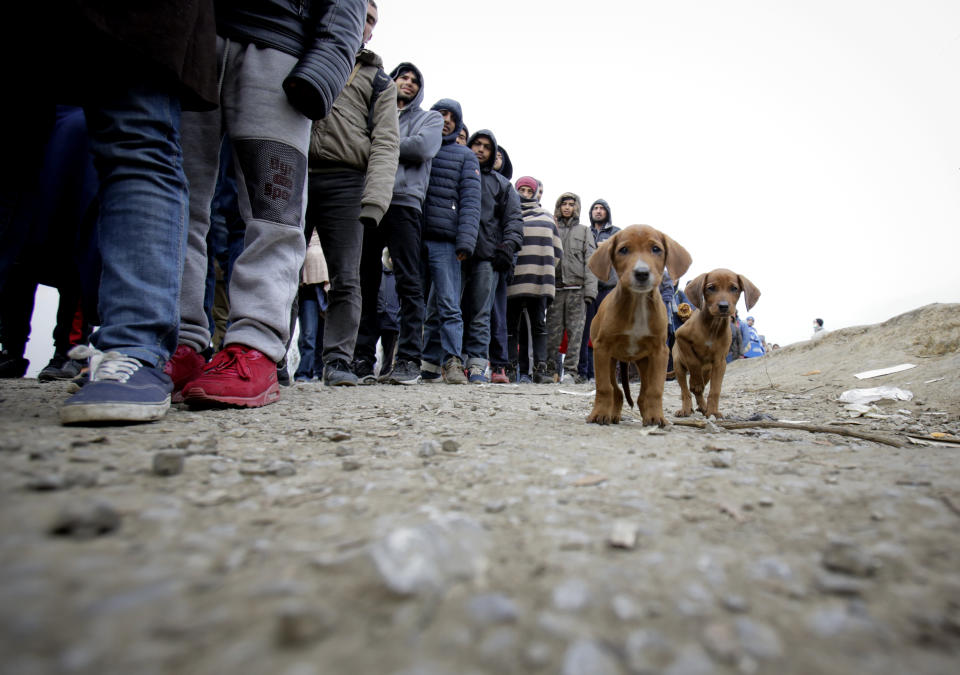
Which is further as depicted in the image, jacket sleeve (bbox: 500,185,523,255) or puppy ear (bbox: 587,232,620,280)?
jacket sleeve (bbox: 500,185,523,255)

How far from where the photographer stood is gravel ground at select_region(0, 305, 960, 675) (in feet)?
1.64

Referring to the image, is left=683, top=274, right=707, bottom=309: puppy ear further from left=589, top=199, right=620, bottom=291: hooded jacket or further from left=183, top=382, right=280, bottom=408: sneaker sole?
left=589, top=199, right=620, bottom=291: hooded jacket

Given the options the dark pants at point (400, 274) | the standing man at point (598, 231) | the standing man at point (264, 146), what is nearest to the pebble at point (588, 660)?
the standing man at point (264, 146)

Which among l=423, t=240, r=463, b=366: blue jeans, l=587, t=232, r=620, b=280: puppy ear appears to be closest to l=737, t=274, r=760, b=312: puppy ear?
l=587, t=232, r=620, b=280: puppy ear

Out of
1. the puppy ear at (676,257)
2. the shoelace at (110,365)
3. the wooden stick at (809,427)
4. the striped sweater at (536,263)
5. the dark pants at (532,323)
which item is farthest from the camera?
the dark pants at (532,323)

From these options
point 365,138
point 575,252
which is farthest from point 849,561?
point 575,252

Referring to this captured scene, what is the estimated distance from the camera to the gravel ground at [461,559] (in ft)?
1.64

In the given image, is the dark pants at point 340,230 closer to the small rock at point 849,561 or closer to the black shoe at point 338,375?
the black shoe at point 338,375

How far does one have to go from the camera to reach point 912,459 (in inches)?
54.5

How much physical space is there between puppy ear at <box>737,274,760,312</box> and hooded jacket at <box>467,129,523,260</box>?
290 centimetres

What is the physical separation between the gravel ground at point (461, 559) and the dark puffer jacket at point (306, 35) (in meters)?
1.61

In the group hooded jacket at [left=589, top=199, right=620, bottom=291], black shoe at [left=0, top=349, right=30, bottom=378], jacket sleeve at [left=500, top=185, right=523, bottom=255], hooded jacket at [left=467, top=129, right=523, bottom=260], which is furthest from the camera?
hooded jacket at [left=589, top=199, right=620, bottom=291]

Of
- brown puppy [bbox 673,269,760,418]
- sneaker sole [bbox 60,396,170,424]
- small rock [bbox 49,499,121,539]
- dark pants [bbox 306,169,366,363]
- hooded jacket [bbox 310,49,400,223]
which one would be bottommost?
small rock [bbox 49,499,121,539]

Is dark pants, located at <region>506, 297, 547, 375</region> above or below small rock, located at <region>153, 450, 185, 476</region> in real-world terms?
above
